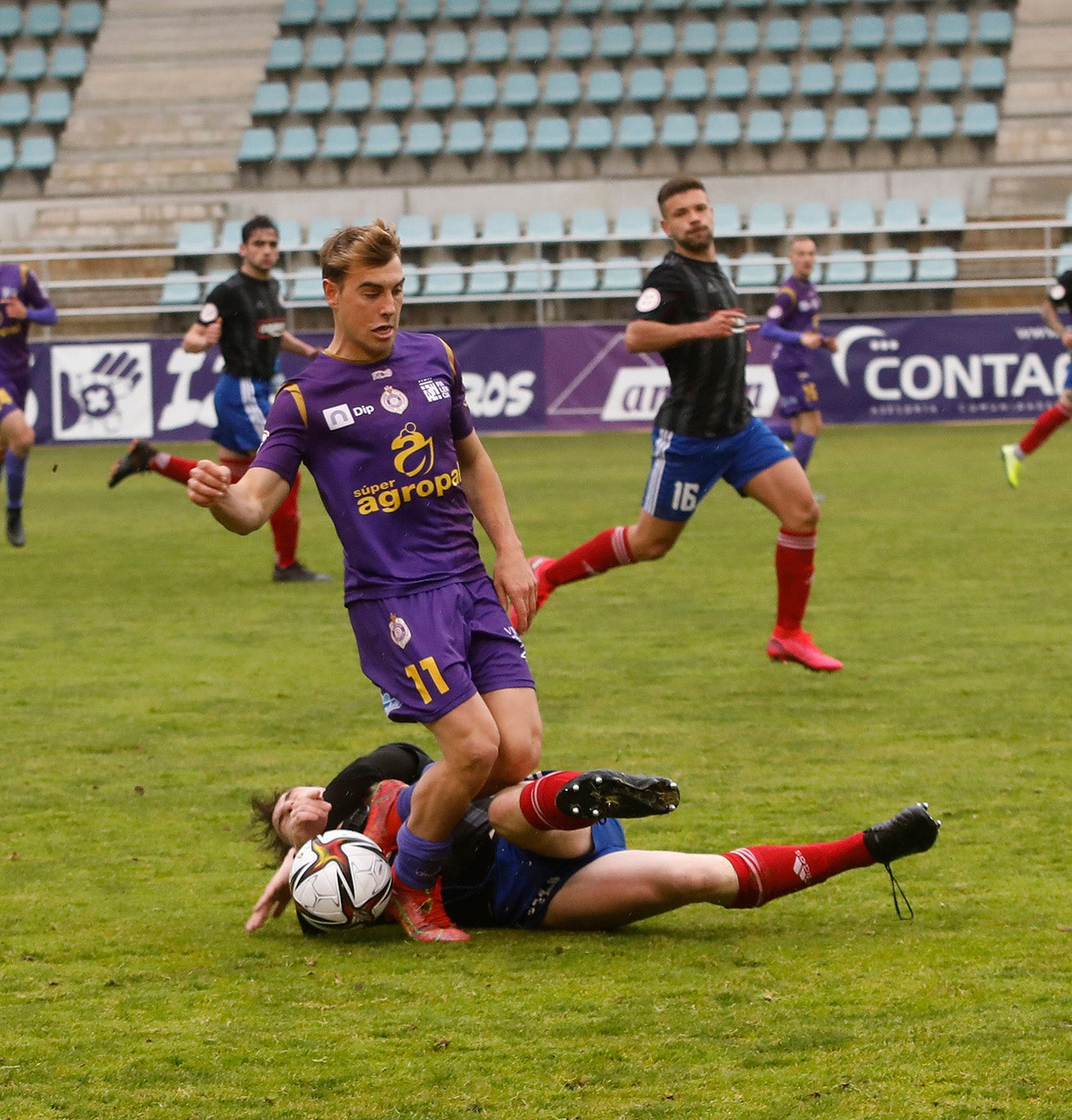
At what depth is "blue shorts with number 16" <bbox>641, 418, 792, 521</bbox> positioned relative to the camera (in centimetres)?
797

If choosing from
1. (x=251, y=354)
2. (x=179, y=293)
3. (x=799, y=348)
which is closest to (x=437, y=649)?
(x=251, y=354)

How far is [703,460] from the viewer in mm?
8008

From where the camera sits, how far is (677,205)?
7762 millimetres

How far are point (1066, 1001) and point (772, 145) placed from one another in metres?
24.5

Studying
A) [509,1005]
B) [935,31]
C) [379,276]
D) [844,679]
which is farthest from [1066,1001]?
[935,31]

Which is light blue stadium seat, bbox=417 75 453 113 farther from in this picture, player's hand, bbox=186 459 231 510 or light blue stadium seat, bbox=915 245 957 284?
player's hand, bbox=186 459 231 510

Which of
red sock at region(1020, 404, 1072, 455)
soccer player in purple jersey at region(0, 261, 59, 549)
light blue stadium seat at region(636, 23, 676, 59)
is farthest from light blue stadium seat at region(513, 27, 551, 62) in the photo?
soccer player in purple jersey at region(0, 261, 59, 549)

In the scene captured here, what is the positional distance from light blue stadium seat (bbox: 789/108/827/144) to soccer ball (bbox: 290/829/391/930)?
23.8 m

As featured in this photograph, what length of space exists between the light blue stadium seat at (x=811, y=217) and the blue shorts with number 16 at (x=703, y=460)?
17.9 meters

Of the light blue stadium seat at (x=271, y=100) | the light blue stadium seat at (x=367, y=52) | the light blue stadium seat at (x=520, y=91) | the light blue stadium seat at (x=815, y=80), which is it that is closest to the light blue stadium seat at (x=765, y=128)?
the light blue stadium seat at (x=815, y=80)

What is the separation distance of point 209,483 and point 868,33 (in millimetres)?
25749

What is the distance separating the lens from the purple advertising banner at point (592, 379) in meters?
21.1

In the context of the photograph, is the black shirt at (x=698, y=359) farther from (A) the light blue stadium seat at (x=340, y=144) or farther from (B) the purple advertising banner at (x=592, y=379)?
(A) the light blue stadium seat at (x=340, y=144)

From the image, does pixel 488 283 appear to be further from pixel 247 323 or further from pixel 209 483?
pixel 209 483
